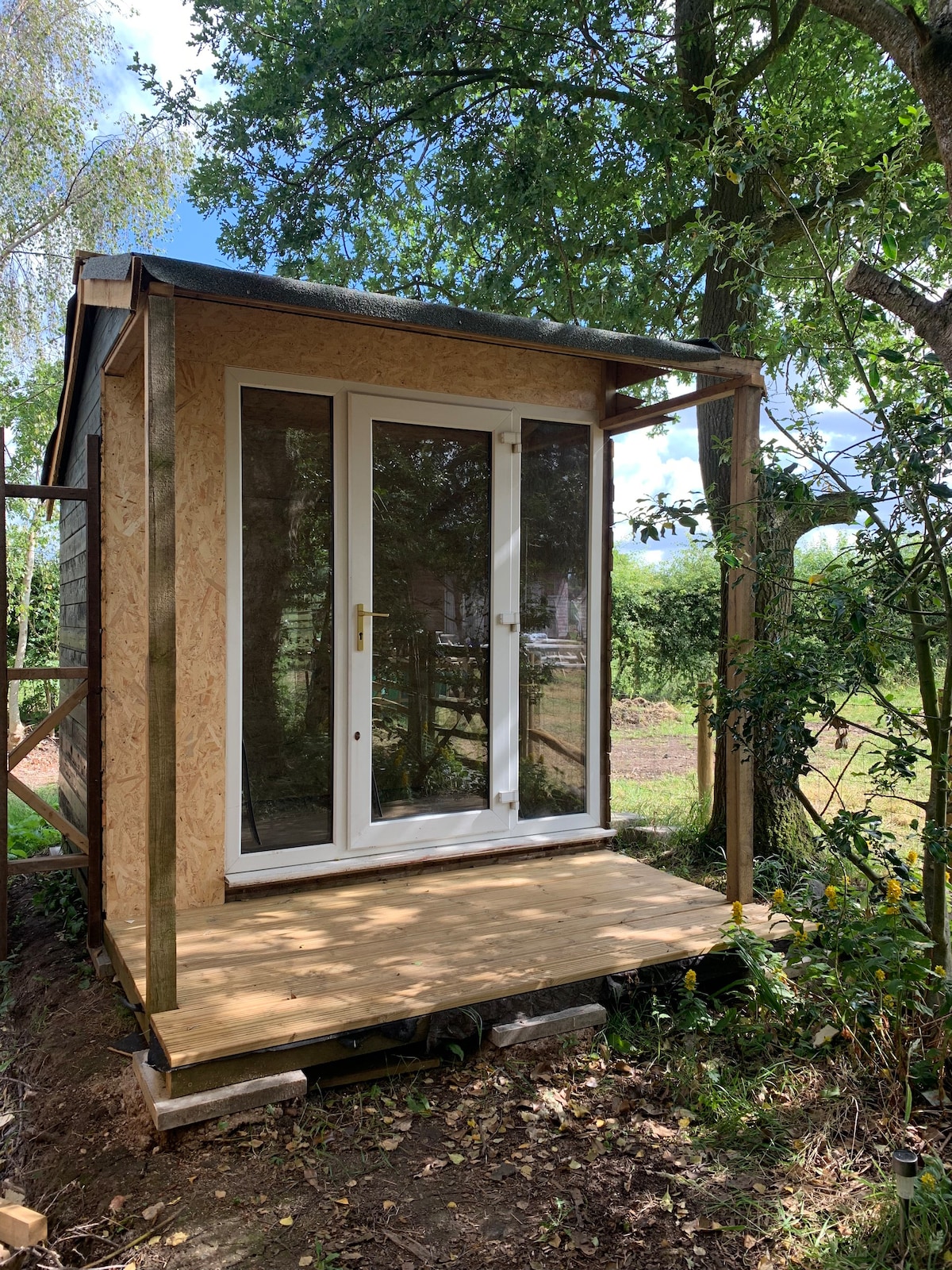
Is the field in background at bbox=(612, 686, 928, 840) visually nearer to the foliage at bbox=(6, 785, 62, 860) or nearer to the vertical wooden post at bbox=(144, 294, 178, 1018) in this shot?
the vertical wooden post at bbox=(144, 294, 178, 1018)

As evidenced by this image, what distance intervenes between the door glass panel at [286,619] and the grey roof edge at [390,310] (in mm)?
961

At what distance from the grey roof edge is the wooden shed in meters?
0.01

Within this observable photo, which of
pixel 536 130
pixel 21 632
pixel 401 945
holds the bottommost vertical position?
pixel 401 945

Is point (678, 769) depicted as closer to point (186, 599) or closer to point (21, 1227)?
point (186, 599)

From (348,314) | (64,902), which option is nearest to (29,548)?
(64,902)

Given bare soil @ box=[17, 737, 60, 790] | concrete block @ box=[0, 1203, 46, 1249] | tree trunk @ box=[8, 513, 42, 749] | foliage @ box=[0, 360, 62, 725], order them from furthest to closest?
foliage @ box=[0, 360, 62, 725] → tree trunk @ box=[8, 513, 42, 749] → bare soil @ box=[17, 737, 60, 790] → concrete block @ box=[0, 1203, 46, 1249]

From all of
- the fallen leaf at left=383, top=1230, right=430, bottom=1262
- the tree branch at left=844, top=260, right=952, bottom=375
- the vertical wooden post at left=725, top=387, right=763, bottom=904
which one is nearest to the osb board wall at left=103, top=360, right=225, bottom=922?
the fallen leaf at left=383, top=1230, right=430, bottom=1262

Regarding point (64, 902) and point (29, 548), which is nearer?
point (64, 902)

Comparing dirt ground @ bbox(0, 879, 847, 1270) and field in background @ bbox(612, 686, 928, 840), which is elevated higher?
field in background @ bbox(612, 686, 928, 840)

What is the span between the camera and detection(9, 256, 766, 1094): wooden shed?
322 cm

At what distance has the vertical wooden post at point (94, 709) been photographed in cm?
392

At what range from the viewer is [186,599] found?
12.9 feet

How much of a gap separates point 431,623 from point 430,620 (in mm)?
17

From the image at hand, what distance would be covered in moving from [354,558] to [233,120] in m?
5.18
